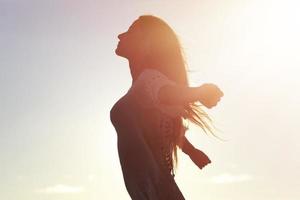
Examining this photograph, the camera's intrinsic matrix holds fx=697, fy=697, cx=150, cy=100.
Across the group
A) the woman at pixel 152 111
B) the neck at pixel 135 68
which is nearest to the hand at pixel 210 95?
the woman at pixel 152 111

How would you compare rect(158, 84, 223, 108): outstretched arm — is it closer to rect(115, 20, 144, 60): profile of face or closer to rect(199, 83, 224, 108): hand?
rect(199, 83, 224, 108): hand

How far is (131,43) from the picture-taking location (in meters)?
8.73

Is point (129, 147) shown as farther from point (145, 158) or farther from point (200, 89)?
point (200, 89)

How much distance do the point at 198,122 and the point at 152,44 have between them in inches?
44.3

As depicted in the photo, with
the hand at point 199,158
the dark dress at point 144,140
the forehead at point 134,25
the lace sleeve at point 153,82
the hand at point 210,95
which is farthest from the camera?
the hand at point 199,158

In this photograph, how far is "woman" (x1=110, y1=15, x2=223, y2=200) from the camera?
26.4 ft

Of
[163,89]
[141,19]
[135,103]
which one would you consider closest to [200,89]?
[163,89]

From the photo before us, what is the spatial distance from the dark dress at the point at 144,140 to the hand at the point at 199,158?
970 mm

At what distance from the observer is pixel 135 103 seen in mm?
8234

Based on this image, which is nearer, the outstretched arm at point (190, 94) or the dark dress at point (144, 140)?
the outstretched arm at point (190, 94)

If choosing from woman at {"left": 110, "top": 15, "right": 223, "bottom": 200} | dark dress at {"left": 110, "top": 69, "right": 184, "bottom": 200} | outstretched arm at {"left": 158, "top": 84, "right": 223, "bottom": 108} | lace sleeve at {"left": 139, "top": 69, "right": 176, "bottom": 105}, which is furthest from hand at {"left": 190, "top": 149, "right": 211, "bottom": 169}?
outstretched arm at {"left": 158, "top": 84, "right": 223, "bottom": 108}

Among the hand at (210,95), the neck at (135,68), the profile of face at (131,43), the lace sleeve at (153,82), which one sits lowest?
the hand at (210,95)

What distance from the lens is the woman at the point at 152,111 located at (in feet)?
26.4

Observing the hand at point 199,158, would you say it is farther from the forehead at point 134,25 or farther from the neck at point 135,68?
the forehead at point 134,25
